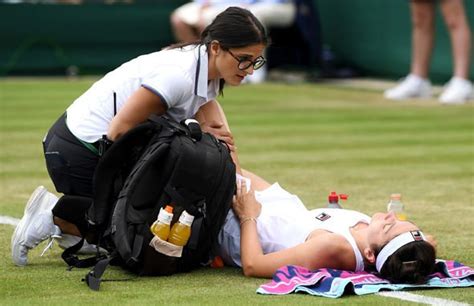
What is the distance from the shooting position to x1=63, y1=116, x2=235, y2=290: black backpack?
5.45m

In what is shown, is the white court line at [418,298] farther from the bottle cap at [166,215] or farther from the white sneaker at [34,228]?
the white sneaker at [34,228]

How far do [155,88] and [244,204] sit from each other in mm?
713

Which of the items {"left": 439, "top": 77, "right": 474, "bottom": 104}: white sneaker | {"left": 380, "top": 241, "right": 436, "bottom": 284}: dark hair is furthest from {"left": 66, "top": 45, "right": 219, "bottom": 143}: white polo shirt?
{"left": 439, "top": 77, "right": 474, "bottom": 104}: white sneaker

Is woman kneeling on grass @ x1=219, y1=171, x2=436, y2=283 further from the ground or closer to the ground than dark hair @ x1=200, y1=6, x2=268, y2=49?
closer to the ground

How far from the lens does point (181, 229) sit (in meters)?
5.45

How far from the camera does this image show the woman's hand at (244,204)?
5.78 meters

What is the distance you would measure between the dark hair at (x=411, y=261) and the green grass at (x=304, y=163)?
103 millimetres

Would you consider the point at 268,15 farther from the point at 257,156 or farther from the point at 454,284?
the point at 454,284

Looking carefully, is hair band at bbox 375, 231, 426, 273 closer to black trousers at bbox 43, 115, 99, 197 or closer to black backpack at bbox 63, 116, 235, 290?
black backpack at bbox 63, 116, 235, 290

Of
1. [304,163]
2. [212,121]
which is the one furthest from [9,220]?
[304,163]

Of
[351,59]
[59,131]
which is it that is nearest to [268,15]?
[351,59]

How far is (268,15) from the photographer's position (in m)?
18.0

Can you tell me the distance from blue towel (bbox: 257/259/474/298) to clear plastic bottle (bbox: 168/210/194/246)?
443 millimetres

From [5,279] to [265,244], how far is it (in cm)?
123
